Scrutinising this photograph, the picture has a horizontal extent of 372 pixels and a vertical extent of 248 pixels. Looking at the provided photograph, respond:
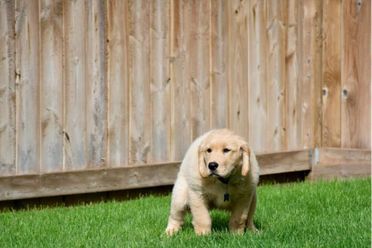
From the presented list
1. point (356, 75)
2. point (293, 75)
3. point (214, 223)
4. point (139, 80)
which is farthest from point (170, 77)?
point (356, 75)

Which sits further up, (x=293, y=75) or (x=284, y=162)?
(x=293, y=75)

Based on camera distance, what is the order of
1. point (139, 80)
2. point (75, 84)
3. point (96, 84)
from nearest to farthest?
point (75, 84), point (96, 84), point (139, 80)

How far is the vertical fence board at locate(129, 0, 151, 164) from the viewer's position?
799 centimetres

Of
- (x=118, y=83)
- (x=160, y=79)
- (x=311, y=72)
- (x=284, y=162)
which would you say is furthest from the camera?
(x=311, y=72)

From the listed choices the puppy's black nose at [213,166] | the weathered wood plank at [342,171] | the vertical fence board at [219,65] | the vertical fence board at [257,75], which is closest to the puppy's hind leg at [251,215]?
the puppy's black nose at [213,166]

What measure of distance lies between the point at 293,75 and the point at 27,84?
324 cm

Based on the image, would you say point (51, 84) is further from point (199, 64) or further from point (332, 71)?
point (332, 71)

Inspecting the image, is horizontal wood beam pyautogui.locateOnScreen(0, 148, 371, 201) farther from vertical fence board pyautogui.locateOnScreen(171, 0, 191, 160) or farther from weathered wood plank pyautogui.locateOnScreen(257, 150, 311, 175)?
vertical fence board pyautogui.locateOnScreen(171, 0, 191, 160)

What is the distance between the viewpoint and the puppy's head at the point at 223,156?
5.64 m

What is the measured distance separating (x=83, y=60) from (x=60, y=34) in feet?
1.08

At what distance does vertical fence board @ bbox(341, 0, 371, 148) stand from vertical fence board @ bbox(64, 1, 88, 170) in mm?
3196

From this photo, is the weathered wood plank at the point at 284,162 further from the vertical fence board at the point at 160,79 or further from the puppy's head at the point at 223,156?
the puppy's head at the point at 223,156

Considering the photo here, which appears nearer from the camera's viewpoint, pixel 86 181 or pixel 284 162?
pixel 86 181

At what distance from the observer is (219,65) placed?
340 inches
